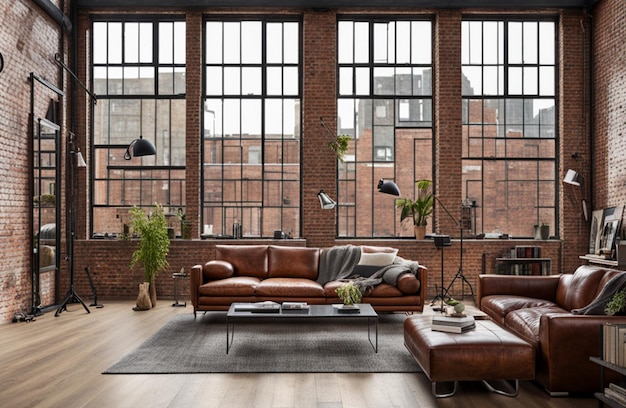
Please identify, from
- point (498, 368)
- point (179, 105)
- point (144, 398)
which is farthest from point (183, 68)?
point (498, 368)

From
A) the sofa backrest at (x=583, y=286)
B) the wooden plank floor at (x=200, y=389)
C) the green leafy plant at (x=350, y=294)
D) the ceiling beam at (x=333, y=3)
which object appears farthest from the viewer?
the ceiling beam at (x=333, y=3)

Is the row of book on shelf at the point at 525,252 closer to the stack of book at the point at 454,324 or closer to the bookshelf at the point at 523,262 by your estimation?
the bookshelf at the point at 523,262

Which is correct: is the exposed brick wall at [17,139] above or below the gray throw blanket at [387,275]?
above

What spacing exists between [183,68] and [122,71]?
1.01m

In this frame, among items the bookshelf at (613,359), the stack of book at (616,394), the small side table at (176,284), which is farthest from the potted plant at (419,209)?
the stack of book at (616,394)

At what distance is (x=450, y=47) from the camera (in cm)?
934

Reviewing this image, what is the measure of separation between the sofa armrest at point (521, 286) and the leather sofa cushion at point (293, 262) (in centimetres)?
246

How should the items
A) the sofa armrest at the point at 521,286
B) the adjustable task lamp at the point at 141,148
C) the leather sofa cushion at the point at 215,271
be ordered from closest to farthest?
1. the sofa armrest at the point at 521,286
2. the leather sofa cushion at the point at 215,271
3. the adjustable task lamp at the point at 141,148

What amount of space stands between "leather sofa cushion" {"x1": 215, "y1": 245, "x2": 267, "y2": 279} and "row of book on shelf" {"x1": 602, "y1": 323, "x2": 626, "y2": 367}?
4987 mm

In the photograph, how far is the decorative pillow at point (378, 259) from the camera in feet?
25.6

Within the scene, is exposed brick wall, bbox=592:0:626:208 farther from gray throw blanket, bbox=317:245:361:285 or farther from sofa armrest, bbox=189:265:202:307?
sofa armrest, bbox=189:265:202:307

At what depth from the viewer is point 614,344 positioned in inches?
143

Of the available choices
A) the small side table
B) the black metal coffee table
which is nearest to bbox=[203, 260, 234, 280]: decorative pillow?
the small side table

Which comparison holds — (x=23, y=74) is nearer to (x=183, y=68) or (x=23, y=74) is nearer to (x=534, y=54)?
(x=183, y=68)
